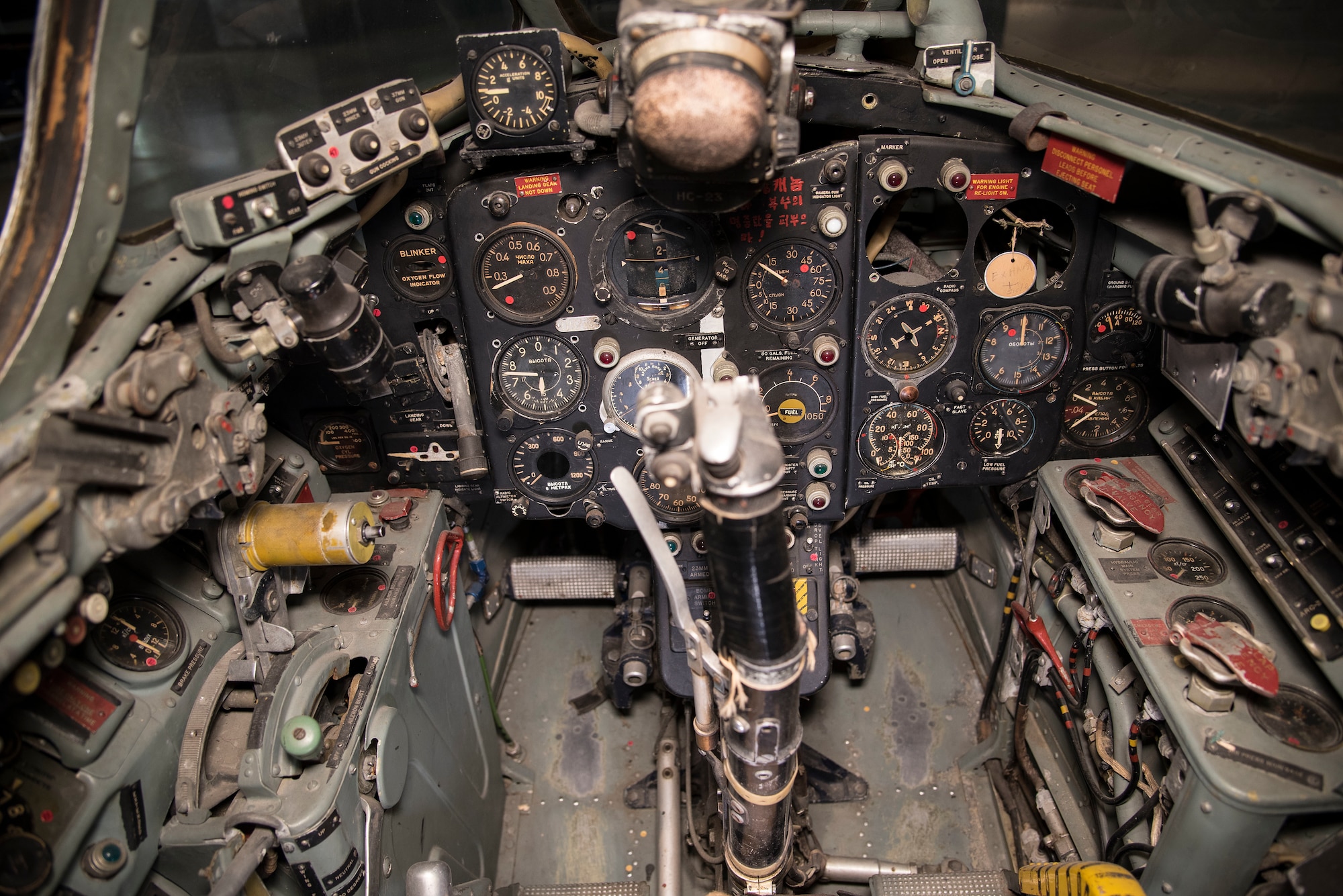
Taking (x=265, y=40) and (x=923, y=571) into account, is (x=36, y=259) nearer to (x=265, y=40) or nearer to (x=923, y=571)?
(x=265, y=40)

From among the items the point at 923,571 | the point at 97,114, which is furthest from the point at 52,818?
the point at 923,571

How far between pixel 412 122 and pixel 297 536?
141 centimetres

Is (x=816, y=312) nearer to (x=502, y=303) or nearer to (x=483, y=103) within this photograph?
(x=502, y=303)

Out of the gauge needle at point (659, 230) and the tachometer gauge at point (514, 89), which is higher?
the tachometer gauge at point (514, 89)

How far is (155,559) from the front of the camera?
8.57ft

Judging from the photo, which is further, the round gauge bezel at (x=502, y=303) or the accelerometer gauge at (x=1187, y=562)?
the round gauge bezel at (x=502, y=303)

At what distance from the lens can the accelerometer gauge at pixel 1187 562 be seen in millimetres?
2936

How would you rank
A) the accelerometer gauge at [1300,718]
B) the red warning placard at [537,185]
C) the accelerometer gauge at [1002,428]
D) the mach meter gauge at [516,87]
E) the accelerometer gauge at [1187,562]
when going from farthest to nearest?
the accelerometer gauge at [1002,428] → the red warning placard at [537,185] → the accelerometer gauge at [1187,562] → the mach meter gauge at [516,87] → the accelerometer gauge at [1300,718]

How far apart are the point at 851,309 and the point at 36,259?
2594mm

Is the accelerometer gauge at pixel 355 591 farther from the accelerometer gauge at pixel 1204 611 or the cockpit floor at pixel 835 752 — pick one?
the accelerometer gauge at pixel 1204 611

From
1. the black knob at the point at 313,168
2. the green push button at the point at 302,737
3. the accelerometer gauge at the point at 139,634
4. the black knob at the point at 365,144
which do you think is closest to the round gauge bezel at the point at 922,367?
the black knob at the point at 365,144

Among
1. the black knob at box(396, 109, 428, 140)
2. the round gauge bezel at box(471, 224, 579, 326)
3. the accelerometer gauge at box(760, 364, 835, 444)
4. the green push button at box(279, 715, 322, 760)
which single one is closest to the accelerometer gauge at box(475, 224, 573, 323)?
the round gauge bezel at box(471, 224, 579, 326)

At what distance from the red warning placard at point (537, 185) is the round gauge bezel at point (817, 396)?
42.9 inches

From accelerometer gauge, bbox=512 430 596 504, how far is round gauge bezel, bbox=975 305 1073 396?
1.67 m
